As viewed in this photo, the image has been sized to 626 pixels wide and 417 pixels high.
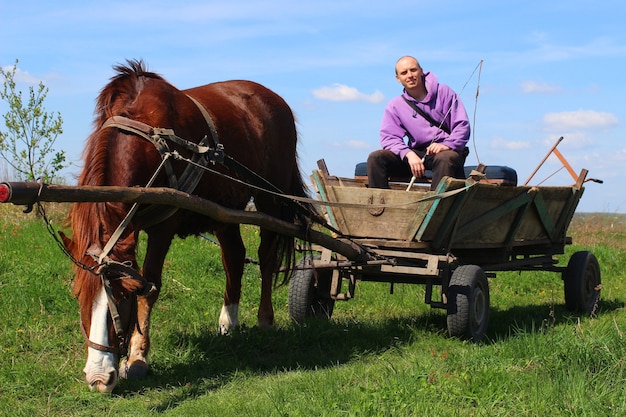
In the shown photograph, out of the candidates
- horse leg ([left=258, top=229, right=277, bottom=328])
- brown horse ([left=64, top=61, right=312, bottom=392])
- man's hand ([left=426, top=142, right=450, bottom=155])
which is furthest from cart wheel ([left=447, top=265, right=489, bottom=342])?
horse leg ([left=258, top=229, right=277, bottom=328])

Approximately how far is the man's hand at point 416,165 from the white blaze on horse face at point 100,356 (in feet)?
9.63

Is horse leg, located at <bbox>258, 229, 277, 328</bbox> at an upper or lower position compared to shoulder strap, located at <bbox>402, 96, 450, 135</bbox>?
lower

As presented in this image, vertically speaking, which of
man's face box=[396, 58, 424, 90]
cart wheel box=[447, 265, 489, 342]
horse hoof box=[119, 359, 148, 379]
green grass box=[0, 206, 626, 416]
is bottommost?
horse hoof box=[119, 359, 148, 379]

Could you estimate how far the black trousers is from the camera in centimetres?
630

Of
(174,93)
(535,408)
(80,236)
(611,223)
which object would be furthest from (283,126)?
(611,223)

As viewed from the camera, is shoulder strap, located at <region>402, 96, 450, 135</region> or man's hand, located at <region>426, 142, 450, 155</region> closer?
man's hand, located at <region>426, 142, 450, 155</region>

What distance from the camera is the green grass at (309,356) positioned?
3.88m

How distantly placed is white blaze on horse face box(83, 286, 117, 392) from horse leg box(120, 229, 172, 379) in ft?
1.89

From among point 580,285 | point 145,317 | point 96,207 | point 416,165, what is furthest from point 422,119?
point 96,207

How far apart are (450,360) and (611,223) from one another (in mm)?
15416

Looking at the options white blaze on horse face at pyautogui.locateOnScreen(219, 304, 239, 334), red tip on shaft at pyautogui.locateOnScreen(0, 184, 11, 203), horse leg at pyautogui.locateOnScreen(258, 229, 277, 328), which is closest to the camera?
red tip on shaft at pyautogui.locateOnScreen(0, 184, 11, 203)

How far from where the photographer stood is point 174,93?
553cm

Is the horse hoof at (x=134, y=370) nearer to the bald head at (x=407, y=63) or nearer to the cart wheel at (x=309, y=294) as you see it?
the cart wheel at (x=309, y=294)

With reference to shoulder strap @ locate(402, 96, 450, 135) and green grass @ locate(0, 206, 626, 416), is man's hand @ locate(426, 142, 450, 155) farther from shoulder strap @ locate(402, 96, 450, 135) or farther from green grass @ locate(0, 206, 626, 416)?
green grass @ locate(0, 206, 626, 416)
